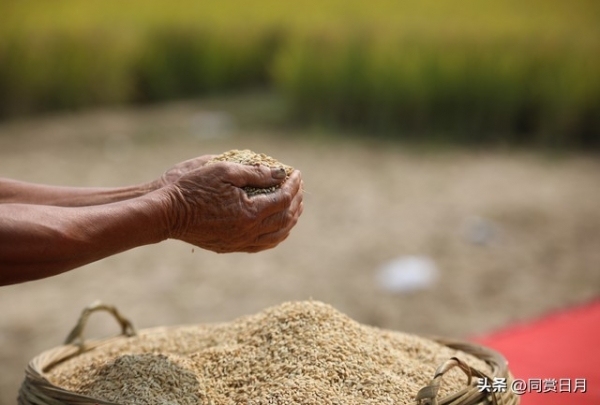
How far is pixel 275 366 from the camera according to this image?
1424mm

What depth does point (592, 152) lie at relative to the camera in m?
5.96

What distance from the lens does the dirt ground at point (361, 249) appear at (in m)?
3.44

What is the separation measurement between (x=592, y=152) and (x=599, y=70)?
0.61 metres

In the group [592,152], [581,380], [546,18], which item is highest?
[546,18]

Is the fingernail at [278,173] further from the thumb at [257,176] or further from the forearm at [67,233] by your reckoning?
the forearm at [67,233]

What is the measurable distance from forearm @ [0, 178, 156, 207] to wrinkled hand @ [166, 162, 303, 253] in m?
0.18

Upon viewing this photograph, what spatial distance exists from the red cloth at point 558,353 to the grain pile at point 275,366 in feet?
1.43

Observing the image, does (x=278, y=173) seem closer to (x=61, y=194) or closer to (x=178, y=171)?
(x=178, y=171)

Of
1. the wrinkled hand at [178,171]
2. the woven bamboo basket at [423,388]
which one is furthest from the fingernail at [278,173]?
the woven bamboo basket at [423,388]

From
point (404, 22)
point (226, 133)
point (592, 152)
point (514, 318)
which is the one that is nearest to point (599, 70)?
point (592, 152)

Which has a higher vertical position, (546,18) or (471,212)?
(546,18)

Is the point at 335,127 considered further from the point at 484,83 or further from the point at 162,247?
the point at 162,247

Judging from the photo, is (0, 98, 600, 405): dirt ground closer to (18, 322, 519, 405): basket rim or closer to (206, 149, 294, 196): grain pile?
(18, 322, 519, 405): basket rim

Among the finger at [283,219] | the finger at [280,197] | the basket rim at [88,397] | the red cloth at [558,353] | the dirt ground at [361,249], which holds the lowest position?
the dirt ground at [361,249]
